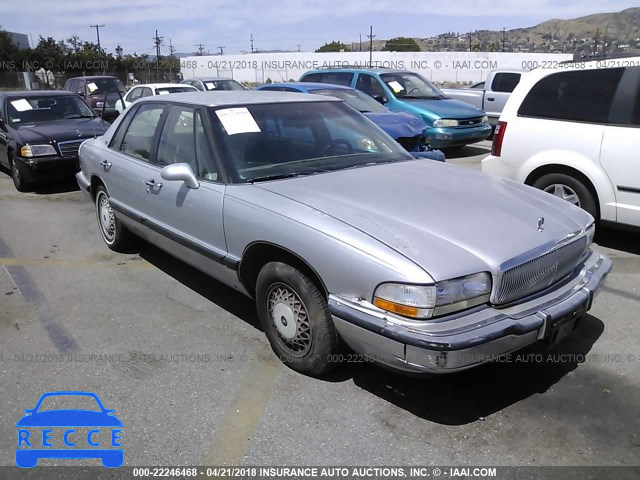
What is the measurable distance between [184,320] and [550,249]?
258cm

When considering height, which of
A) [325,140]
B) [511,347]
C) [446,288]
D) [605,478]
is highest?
[325,140]

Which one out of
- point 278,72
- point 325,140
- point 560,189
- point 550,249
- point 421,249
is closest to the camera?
point 421,249

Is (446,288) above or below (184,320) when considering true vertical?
above

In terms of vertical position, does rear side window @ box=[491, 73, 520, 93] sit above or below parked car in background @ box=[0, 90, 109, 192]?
above

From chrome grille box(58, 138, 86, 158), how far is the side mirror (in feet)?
17.5

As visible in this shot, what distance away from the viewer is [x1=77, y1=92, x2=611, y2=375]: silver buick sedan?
98.5 inches

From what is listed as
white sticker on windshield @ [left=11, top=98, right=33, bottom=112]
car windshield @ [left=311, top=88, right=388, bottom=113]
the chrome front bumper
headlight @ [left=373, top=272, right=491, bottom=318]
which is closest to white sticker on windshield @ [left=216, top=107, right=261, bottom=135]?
the chrome front bumper

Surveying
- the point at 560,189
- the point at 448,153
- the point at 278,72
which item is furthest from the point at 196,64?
the point at 560,189

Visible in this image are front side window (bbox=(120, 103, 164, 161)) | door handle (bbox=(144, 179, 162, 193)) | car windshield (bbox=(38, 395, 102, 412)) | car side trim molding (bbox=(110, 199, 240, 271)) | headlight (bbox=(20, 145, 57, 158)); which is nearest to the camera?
car windshield (bbox=(38, 395, 102, 412))

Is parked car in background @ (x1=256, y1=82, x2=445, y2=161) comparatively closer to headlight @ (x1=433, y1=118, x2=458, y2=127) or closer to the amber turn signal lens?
headlight @ (x1=433, y1=118, x2=458, y2=127)

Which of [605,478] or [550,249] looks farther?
[550,249]

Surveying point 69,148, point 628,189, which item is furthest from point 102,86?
point 628,189

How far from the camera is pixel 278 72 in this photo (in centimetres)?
5422

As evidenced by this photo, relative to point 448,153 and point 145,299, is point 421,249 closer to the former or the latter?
point 145,299
